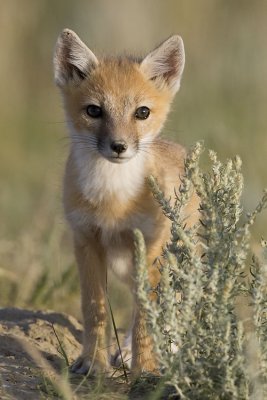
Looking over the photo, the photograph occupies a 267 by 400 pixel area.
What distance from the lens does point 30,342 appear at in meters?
4.53

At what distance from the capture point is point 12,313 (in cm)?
514

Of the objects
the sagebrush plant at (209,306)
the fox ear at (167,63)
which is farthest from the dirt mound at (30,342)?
the fox ear at (167,63)

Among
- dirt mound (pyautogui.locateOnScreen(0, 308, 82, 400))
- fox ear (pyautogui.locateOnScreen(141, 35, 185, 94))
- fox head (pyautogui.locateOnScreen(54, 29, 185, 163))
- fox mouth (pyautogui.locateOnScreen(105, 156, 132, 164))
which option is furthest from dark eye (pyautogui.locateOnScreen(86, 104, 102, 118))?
dirt mound (pyautogui.locateOnScreen(0, 308, 82, 400))

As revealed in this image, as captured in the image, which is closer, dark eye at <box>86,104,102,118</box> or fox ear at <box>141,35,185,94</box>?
dark eye at <box>86,104,102,118</box>

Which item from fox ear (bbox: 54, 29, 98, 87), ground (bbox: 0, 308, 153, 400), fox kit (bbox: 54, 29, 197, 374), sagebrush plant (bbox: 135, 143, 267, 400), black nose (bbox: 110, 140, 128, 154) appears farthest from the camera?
fox ear (bbox: 54, 29, 98, 87)

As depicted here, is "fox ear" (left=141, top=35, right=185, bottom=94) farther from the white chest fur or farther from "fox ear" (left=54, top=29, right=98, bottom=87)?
the white chest fur

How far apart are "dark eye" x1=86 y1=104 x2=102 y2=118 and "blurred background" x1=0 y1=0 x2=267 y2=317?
1.99 meters

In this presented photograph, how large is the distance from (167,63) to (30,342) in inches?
71.1

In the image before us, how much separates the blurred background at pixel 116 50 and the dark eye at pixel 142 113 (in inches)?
76.4

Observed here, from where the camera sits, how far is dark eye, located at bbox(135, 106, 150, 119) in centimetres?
468

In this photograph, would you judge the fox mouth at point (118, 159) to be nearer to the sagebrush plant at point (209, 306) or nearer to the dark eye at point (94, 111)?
the dark eye at point (94, 111)

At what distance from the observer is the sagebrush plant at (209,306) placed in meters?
3.14

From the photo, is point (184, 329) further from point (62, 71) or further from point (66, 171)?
point (62, 71)

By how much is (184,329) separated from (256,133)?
4369 mm
